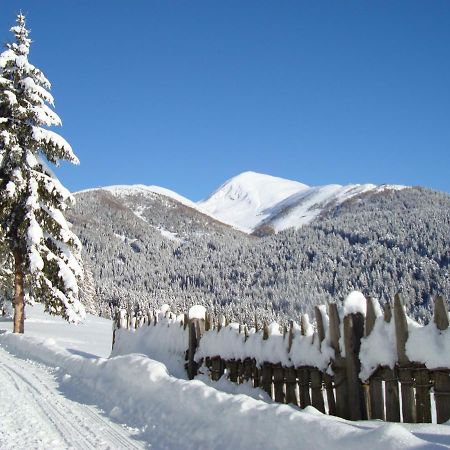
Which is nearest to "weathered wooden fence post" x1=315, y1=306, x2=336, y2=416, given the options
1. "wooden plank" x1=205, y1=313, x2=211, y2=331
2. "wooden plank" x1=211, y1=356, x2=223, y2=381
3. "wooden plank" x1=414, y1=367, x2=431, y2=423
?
"wooden plank" x1=414, y1=367, x2=431, y2=423

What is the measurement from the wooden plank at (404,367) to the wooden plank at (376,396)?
349 millimetres

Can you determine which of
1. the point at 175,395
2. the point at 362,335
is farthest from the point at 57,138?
the point at 362,335

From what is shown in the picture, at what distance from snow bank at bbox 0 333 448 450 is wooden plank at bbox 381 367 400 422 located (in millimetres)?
293

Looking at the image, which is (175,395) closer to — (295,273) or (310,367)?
(310,367)

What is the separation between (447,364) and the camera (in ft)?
17.6

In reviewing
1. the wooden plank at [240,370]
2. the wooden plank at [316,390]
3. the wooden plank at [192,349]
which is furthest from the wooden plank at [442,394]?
the wooden plank at [192,349]

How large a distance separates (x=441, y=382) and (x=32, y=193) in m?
18.9

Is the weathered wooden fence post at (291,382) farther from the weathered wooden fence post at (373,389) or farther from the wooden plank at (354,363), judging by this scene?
the weathered wooden fence post at (373,389)

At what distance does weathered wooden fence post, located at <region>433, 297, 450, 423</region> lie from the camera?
17.6 feet

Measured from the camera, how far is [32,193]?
68.6 ft

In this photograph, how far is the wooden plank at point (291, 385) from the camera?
7.56m

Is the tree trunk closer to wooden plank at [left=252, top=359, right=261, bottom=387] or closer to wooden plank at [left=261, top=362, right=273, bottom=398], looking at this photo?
wooden plank at [left=252, top=359, right=261, bottom=387]

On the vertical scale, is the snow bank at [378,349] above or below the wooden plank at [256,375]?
above

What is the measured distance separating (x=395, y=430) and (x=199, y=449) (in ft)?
8.12
